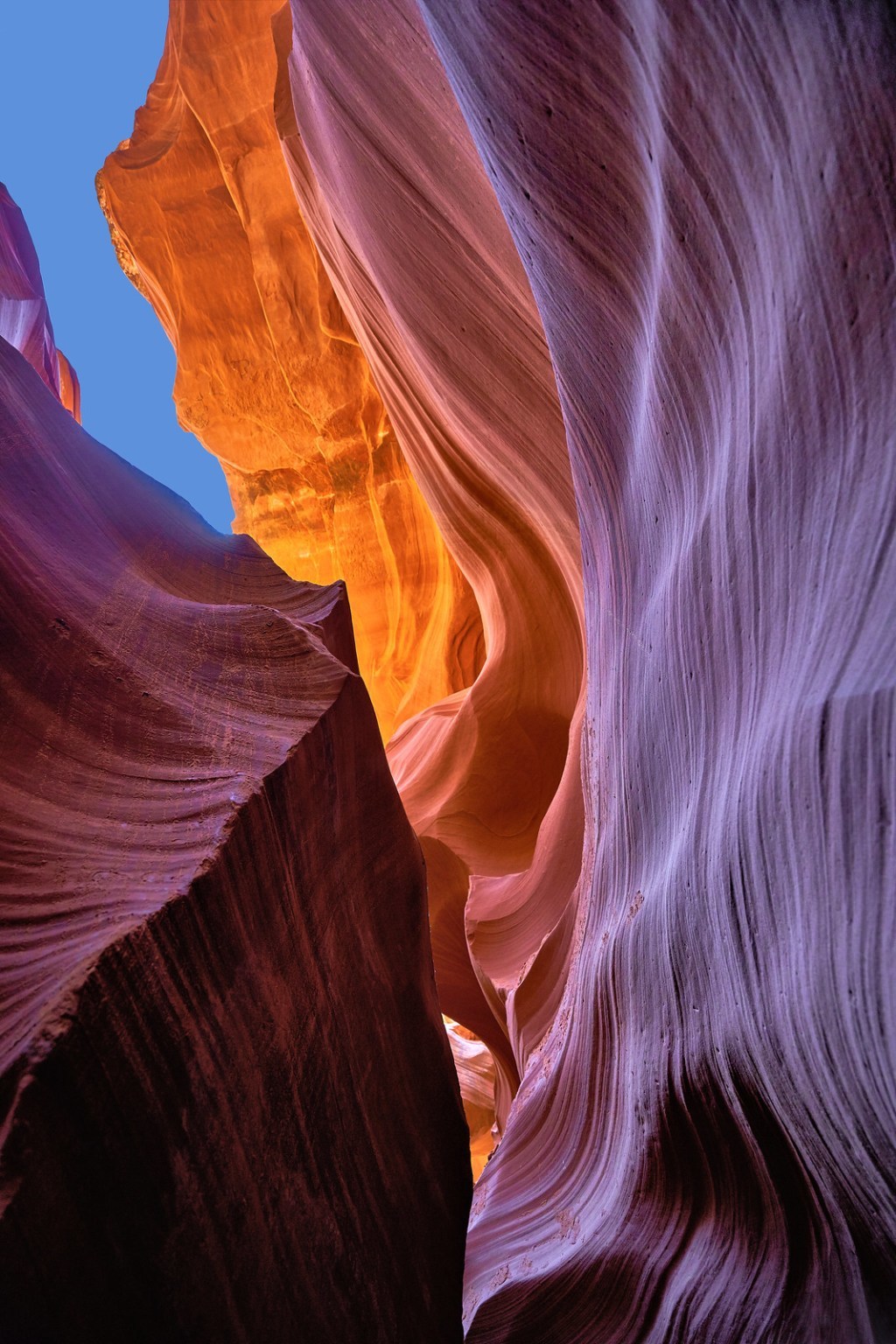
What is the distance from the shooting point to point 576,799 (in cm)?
Answer: 318

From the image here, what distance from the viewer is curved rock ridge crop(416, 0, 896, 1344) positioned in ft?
2.85

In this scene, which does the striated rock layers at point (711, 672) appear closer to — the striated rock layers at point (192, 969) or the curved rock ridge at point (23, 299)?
the striated rock layers at point (192, 969)

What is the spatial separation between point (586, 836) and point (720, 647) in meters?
1.21

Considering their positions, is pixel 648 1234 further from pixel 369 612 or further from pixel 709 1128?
pixel 369 612

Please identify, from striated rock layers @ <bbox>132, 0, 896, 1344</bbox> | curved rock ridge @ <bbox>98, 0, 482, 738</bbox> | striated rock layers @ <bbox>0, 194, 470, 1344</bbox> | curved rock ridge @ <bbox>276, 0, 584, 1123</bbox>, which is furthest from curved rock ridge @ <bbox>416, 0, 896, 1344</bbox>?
curved rock ridge @ <bbox>98, 0, 482, 738</bbox>

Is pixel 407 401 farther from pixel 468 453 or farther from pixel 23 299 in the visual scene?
pixel 23 299

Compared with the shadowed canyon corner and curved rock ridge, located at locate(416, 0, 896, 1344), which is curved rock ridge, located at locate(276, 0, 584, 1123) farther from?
curved rock ridge, located at locate(416, 0, 896, 1344)

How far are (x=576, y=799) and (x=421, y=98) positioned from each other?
101 inches

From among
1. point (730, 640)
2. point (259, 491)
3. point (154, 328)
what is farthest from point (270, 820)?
point (154, 328)

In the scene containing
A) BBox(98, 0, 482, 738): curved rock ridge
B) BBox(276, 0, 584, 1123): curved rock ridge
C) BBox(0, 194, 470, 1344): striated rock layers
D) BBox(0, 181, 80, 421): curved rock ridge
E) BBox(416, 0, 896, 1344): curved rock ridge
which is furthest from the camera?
BBox(98, 0, 482, 738): curved rock ridge

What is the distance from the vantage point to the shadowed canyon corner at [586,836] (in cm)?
91

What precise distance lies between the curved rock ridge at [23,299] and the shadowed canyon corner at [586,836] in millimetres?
4198

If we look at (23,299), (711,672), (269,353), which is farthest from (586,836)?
(23,299)

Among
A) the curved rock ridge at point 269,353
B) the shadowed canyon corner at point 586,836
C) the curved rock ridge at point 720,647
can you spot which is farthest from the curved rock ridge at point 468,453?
the curved rock ridge at point 269,353
